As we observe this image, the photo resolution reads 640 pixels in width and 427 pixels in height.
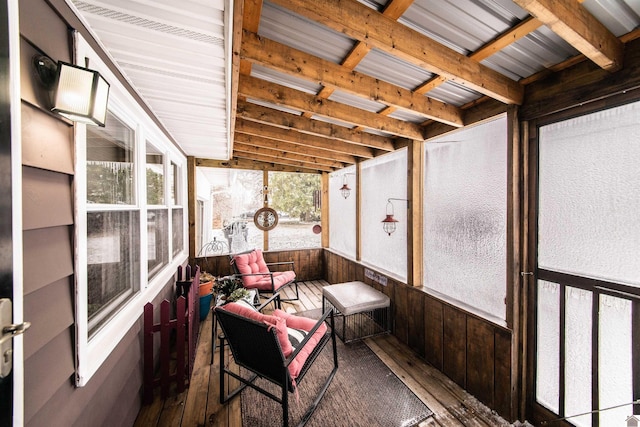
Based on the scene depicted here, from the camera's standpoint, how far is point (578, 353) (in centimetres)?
165

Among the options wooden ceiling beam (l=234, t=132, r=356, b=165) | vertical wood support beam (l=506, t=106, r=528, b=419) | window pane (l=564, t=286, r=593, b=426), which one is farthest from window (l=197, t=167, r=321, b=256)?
window pane (l=564, t=286, r=593, b=426)

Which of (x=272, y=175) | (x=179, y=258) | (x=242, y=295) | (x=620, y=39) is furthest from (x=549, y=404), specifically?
(x=272, y=175)

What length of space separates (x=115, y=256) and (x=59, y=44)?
1171mm

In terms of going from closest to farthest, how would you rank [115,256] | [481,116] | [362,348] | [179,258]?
[115,256]
[481,116]
[362,348]
[179,258]

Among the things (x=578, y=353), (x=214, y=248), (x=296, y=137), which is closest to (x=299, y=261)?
(x=214, y=248)

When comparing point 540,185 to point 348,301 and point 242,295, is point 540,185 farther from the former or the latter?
point 242,295

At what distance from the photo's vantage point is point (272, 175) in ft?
16.6

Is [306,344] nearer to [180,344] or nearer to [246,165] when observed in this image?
[180,344]

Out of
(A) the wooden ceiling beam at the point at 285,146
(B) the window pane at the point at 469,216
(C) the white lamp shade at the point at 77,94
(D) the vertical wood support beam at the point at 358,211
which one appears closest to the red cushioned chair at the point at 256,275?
(D) the vertical wood support beam at the point at 358,211

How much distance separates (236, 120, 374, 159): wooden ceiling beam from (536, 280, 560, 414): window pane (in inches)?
102

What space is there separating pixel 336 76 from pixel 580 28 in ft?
4.15

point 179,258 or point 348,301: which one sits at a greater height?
point 179,258

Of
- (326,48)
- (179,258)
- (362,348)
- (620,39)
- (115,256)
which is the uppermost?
(326,48)

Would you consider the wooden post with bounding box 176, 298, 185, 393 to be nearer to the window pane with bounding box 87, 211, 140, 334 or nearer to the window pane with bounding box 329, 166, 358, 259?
the window pane with bounding box 87, 211, 140, 334
